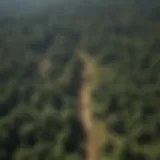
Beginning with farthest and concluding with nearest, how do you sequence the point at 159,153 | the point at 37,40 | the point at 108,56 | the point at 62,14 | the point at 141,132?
the point at 62,14
the point at 37,40
the point at 108,56
the point at 141,132
the point at 159,153

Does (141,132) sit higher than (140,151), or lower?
higher

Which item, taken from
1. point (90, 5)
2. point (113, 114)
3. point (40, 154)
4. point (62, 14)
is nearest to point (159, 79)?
point (113, 114)

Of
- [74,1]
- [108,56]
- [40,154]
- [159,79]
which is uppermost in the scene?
[74,1]

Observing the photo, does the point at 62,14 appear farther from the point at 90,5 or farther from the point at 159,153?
the point at 159,153

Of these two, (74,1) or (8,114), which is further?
(74,1)

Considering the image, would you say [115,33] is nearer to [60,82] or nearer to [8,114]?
[60,82]

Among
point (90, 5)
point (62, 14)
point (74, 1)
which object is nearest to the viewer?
point (62, 14)

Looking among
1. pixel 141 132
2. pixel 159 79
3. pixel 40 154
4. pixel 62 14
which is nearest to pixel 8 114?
pixel 40 154
